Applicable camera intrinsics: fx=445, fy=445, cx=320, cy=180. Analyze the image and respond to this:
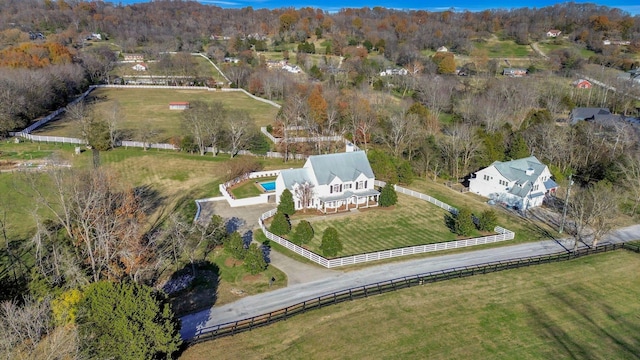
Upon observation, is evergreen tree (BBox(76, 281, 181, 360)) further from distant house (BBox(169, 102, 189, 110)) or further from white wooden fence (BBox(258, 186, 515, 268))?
distant house (BBox(169, 102, 189, 110))

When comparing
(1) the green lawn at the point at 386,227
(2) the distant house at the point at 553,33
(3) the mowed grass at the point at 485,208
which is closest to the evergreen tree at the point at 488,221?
(3) the mowed grass at the point at 485,208

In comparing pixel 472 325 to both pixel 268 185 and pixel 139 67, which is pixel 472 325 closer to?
pixel 268 185

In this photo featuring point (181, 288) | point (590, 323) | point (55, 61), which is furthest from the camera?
point (55, 61)

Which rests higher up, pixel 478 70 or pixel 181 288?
pixel 478 70

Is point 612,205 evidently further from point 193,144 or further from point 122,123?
point 122,123

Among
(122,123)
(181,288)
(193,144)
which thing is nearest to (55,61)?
(122,123)

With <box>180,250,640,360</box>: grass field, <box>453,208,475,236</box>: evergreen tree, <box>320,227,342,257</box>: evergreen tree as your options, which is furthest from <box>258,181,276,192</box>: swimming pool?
<box>180,250,640,360</box>: grass field
